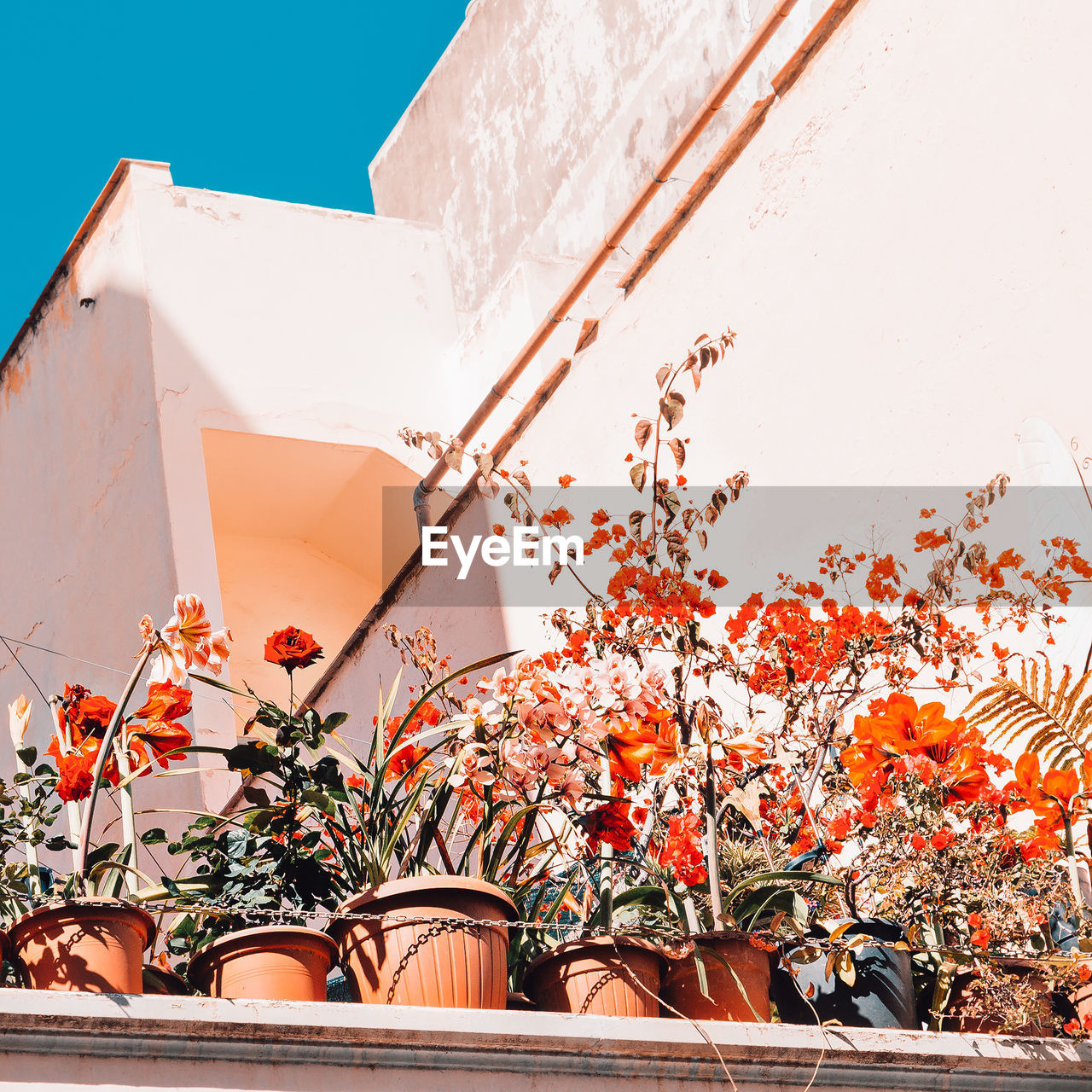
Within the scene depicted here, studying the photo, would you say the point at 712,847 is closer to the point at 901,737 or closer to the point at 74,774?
the point at 901,737

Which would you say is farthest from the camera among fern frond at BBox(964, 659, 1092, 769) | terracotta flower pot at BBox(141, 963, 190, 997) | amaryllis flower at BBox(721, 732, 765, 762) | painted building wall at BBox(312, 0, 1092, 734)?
painted building wall at BBox(312, 0, 1092, 734)

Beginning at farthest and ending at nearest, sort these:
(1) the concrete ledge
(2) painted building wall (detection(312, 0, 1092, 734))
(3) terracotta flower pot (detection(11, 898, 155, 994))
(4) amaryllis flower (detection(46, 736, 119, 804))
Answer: (2) painted building wall (detection(312, 0, 1092, 734))
(4) amaryllis flower (detection(46, 736, 119, 804))
(3) terracotta flower pot (detection(11, 898, 155, 994))
(1) the concrete ledge

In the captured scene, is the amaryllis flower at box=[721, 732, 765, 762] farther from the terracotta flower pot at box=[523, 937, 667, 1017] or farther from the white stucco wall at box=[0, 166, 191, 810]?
the white stucco wall at box=[0, 166, 191, 810]

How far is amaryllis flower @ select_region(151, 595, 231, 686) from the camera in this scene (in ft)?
9.89

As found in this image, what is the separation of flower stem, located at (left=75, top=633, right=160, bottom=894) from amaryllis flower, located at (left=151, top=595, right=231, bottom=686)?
0.03 meters

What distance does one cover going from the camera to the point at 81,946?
2.59 meters

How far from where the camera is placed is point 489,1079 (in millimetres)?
2539

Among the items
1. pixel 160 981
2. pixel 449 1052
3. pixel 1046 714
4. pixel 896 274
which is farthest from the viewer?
pixel 896 274

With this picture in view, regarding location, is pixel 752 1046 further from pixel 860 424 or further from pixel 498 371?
pixel 498 371

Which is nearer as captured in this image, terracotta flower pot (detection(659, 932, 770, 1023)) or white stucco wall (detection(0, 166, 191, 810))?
terracotta flower pot (detection(659, 932, 770, 1023))

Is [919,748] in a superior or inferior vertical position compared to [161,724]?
inferior

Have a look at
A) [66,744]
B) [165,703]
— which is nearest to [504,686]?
[165,703]

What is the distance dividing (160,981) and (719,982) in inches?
39.4

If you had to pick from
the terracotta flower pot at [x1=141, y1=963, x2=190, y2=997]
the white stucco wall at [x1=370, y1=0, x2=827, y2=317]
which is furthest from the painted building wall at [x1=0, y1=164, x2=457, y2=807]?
the terracotta flower pot at [x1=141, y1=963, x2=190, y2=997]
